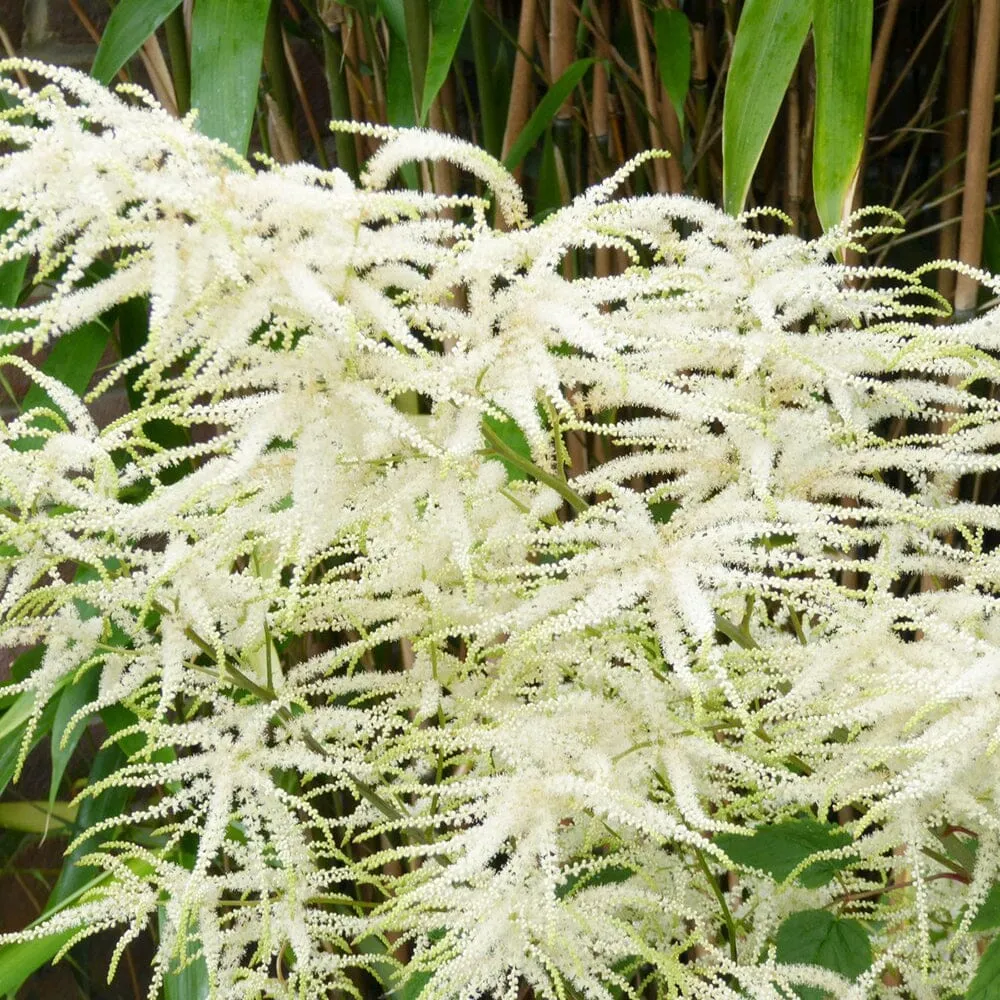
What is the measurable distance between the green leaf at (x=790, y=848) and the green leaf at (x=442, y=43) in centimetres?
44

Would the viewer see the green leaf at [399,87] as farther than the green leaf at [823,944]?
Yes

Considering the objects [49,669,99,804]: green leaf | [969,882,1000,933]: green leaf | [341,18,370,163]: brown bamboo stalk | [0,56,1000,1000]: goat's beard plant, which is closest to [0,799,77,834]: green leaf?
[49,669,99,804]: green leaf

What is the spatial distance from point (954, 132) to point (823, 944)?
68 cm

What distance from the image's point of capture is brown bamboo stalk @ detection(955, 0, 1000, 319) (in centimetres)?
84

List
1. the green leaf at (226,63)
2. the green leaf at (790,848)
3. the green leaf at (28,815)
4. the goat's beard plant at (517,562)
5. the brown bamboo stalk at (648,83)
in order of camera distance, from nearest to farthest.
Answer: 1. the goat's beard plant at (517,562)
2. the green leaf at (790,848)
3. the green leaf at (226,63)
4. the brown bamboo stalk at (648,83)
5. the green leaf at (28,815)

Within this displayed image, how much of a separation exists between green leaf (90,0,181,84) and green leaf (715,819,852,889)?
57 centimetres

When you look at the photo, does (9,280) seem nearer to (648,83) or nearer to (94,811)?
(94,811)

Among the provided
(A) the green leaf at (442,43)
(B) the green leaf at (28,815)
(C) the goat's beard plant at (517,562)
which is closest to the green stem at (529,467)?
(C) the goat's beard plant at (517,562)

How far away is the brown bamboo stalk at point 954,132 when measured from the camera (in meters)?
0.96

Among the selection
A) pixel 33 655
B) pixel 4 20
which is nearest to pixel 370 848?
pixel 33 655

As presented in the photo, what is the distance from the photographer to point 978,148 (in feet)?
2.85

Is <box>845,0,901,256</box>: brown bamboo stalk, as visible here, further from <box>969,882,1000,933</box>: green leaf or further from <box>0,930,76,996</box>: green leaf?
<box>0,930,76,996</box>: green leaf

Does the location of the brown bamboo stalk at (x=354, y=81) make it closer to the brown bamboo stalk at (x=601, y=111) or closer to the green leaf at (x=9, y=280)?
the brown bamboo stalk at (x=601, y=111)

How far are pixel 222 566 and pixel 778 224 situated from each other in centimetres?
62
